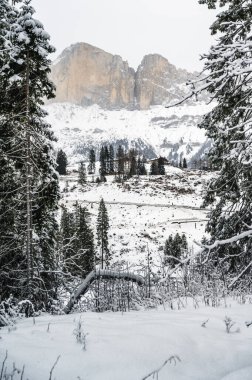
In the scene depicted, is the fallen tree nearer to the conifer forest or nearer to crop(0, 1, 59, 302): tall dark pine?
the conifer forest

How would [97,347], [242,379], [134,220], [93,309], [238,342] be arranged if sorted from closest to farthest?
[242,379]
[97,347]
[238,342]
[93,309]
[134,220]

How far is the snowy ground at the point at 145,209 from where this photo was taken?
2121 inches

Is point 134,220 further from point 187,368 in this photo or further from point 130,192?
point 187,368

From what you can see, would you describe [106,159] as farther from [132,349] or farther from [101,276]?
[132,349]

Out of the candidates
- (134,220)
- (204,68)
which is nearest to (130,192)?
(134,220)

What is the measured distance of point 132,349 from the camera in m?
3.20

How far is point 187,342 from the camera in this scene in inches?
134

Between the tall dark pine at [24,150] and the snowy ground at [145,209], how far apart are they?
28.7 meters

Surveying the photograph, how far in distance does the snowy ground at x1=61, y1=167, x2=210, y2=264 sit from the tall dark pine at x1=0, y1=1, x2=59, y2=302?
94.1 feet

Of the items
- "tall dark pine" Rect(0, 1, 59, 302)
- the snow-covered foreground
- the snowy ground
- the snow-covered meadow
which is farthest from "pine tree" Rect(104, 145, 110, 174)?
the snow-covered foreground

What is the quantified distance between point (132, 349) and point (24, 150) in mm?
8337

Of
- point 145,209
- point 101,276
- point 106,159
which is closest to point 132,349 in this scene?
point 101,276

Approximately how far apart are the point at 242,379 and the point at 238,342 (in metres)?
0.76

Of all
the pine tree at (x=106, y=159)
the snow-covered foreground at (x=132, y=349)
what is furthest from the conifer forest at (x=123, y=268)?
the pine tree at (x=106, y=159)
